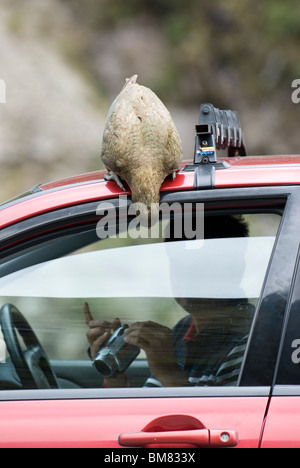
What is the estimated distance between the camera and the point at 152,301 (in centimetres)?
186

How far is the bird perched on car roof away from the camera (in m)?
1.81

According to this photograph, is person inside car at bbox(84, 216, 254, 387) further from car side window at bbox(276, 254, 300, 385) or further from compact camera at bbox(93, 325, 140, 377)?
car side window at bbox(276, 254, 300, 385)

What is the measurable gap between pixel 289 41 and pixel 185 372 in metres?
10.6

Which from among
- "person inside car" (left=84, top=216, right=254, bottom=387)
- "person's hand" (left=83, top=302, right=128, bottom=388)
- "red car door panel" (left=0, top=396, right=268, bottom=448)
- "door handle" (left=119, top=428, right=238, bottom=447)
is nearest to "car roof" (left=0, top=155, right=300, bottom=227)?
"person inside car" (left=84, top=216, right=254, bottom=387)

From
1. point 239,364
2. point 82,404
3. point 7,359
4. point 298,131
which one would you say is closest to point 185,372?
point 239,364

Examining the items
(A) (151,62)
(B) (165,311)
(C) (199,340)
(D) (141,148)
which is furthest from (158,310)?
(A) (151,62)

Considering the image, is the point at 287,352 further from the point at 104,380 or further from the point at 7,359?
the point at 7,359

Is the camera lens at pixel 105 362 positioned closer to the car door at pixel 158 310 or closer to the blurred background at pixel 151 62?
the car door at pixel 158 310

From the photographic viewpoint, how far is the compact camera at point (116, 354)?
6.08 ft

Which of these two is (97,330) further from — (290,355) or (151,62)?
(151,62)

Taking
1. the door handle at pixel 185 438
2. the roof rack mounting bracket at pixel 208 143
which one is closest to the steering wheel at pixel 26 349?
the door handle at pixel 185 438

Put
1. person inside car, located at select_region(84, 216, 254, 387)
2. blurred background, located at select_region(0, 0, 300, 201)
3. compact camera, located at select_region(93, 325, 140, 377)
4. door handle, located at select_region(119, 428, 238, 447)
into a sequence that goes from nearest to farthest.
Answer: door handle, located at select_region(119, 428, 238, 447) → person inside car, located at select_region(84, 216, 254, 387) → compact camera, located at select_region(93, 325, 140, 377) → blurred background, located at select_region(0, 0, 300, 201)

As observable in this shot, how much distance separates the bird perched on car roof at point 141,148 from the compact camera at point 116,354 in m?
0.36

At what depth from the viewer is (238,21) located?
11.9 metres
